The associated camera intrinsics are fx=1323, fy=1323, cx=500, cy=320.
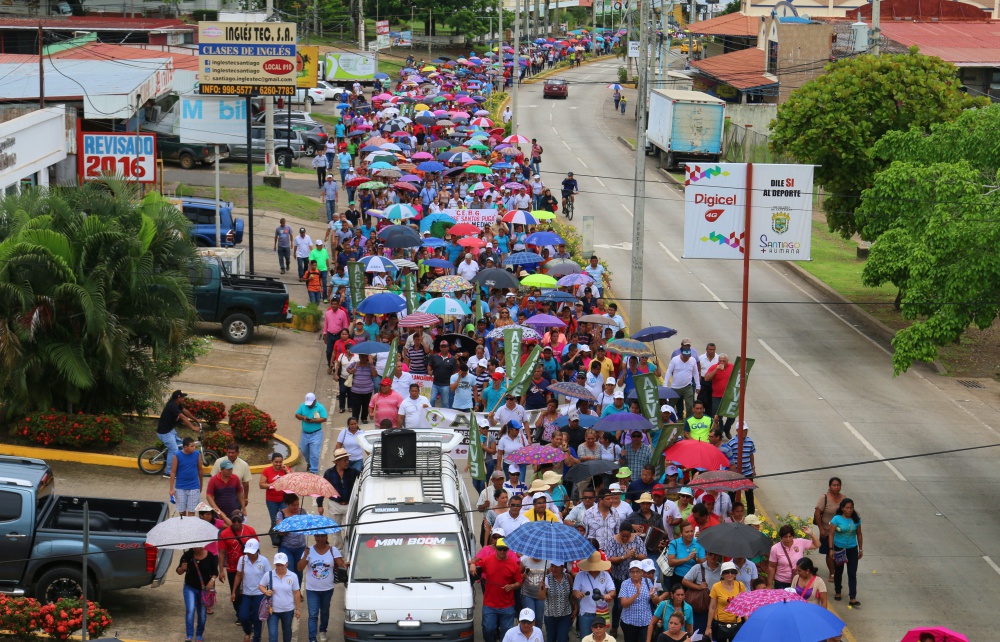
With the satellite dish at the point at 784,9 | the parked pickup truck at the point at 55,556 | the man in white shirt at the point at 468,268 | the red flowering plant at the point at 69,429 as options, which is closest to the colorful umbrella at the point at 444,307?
the man in white shirt at the point at 468,268

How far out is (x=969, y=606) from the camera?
17375mm

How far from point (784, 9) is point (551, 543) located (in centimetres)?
8919

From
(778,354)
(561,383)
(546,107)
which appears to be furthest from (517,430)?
(546,107)

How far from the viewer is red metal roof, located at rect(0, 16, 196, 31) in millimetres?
67281

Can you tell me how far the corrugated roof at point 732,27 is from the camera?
8969 cm

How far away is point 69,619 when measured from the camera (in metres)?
14.3

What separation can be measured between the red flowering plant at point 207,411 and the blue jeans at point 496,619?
8773 millimetres

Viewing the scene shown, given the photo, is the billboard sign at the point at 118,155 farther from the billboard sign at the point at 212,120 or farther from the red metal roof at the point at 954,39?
the red metal roof at the point at 954,39

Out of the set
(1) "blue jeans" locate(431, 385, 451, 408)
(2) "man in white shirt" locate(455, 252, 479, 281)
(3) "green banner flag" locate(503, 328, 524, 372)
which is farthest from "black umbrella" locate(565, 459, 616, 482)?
(2) "man in white shirt" locate(455, 252, 479, 281)

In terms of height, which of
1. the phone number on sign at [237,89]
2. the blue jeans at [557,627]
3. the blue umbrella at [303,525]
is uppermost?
the phone number on sign at [237,89]

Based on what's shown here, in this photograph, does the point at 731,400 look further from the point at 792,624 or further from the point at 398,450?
the point at 792,624

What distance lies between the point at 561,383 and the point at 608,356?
2695 mm

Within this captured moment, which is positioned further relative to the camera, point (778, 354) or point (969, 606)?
point (778, 354)

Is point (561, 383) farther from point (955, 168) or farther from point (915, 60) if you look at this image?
point (915, 60)
